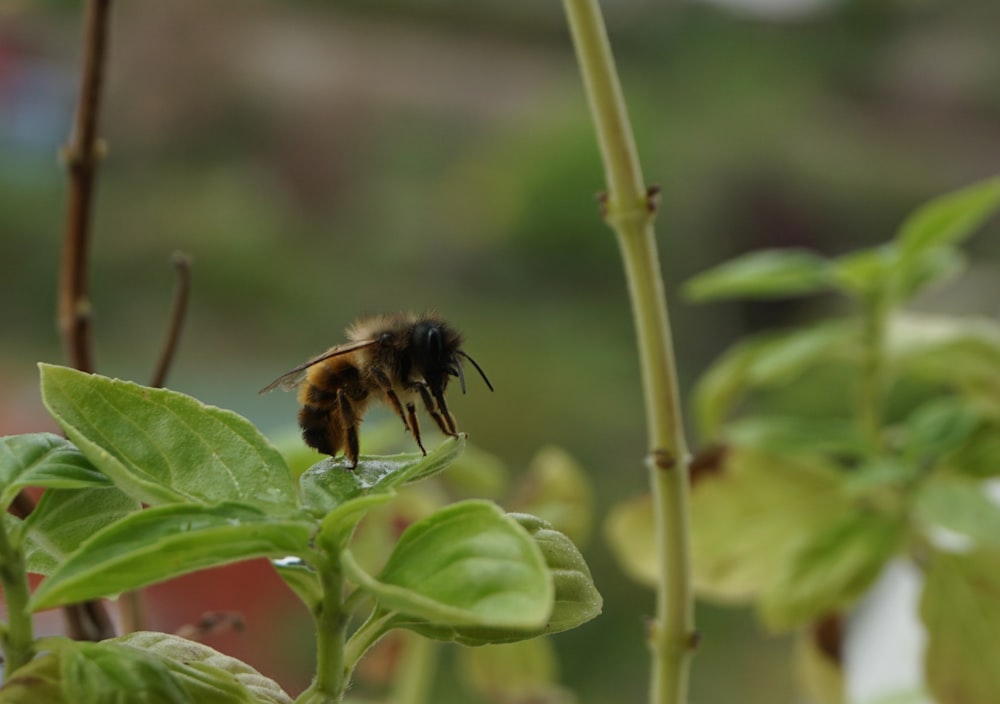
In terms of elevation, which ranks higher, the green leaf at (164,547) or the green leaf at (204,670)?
the green leaf at (164,547)

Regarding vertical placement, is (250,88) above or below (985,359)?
above

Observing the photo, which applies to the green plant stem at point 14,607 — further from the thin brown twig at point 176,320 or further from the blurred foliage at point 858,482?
the blurred foliage at point 858,482

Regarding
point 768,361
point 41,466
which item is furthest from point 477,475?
point 41,466

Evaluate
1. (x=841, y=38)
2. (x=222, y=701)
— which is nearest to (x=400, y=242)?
(x=841, y=38)

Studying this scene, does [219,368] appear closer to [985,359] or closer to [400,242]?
[400,242]

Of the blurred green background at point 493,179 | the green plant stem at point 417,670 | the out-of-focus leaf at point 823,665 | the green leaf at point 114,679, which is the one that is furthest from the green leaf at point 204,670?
the blurred green background at point 493,179

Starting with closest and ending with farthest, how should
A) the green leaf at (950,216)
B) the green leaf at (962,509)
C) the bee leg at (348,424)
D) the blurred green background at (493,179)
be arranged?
the bee leg at (348,424) → the green leaf at (962,509) → the green leaf at (950,216) → the blurred green background at (493,179)

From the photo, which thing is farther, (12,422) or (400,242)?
(400,242)

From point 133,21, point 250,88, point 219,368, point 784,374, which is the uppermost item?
point 133,21
